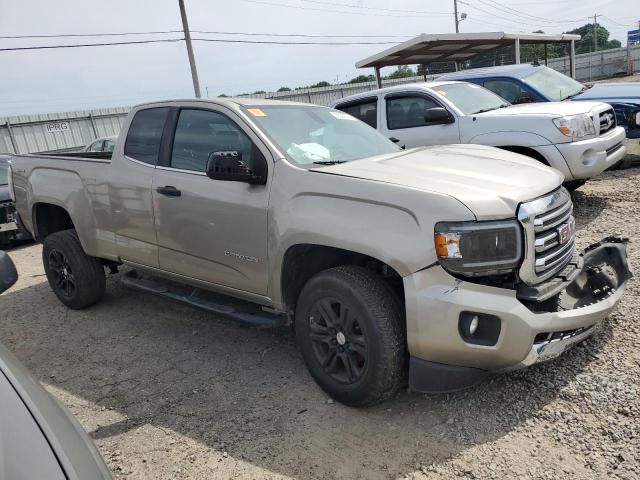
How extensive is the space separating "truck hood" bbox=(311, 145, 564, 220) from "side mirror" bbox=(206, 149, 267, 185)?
1.24 ft

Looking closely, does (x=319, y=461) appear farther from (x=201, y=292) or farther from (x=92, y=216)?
(x=92, y=216)

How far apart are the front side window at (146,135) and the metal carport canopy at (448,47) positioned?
9678 millimetres

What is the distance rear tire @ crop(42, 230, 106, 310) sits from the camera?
4.96 m

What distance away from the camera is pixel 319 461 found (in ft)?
8.85

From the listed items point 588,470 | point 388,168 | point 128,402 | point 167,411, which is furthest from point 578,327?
point 128,402

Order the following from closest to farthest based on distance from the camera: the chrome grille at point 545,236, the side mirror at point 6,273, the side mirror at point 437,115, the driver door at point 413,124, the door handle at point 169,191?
the side mirror at point 6,273 → the chrome grille at point 545,236 → the door handle at point 169,191 → the side mirror at point 437,115 → the driver door at point 413,124

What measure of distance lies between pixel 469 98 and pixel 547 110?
1.31 metres

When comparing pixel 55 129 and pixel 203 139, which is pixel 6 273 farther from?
pixel 55 129

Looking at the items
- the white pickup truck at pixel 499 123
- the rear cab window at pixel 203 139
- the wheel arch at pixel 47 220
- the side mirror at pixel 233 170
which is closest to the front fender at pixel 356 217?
the side mirror at pixel 233 170

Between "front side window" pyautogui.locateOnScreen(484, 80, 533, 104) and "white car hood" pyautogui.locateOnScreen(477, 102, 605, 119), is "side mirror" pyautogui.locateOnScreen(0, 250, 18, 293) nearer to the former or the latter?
"white car hood" pyautogui.locateOnScreen(477, 102, 605, 119)

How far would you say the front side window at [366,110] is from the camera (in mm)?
7773

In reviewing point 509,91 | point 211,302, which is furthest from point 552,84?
point 211,302

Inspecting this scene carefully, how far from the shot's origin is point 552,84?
845 centimetres

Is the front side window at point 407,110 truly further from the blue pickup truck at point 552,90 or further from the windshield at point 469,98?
the blue pickup truck at point 552,90
